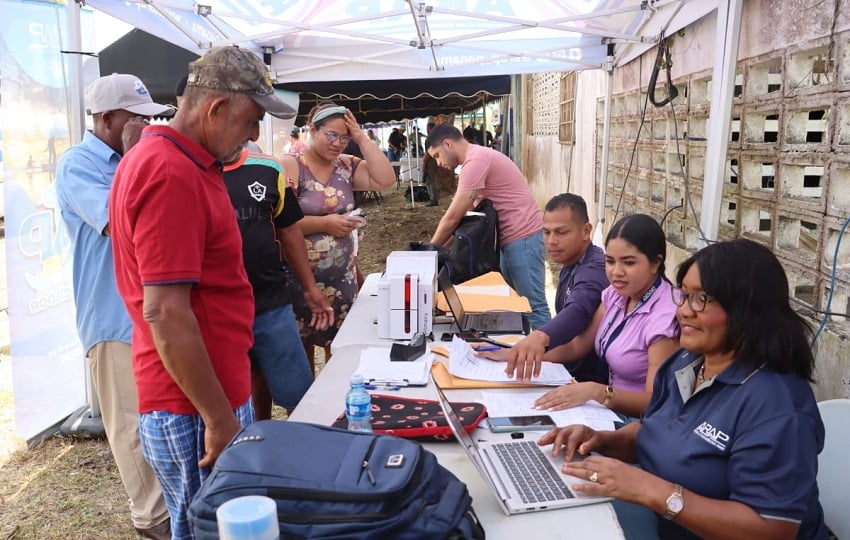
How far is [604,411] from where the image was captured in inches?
70.6

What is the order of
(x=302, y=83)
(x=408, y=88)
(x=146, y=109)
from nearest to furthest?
(x=146, y=109) → (x=302, y=83) → (x=408, y=88)

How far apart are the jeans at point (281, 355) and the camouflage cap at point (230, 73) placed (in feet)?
3.59

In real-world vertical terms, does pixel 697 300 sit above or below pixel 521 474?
above

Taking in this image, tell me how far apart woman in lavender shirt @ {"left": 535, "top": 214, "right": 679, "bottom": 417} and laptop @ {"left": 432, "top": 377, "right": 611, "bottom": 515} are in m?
0.29

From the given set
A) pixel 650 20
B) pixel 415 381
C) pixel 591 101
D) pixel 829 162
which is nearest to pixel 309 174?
pixel 415 381

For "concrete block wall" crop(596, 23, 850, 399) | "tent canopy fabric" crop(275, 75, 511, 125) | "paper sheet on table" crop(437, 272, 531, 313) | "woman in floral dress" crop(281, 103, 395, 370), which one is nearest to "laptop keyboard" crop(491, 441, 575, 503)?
"paper sheet on table" crop(437, 272, 531, 313)

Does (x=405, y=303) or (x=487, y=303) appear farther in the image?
(x=487, y=303)

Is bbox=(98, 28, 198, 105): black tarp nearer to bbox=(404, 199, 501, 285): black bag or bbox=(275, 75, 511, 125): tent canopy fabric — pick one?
bbox=(275, 75, 511, 125): tent canopy fabric

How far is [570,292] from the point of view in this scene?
2488mm

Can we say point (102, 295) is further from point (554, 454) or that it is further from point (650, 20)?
point (650, 20)

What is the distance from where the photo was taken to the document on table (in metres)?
2.02

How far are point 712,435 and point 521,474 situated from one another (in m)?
0.43

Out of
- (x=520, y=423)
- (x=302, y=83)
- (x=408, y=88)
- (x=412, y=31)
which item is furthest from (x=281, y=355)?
(x=408, y=88)

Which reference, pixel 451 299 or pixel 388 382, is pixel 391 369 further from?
pixel 451 299
